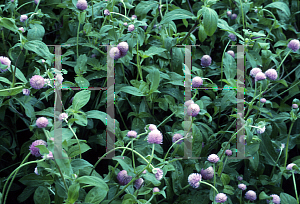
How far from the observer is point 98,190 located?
0.73 meters

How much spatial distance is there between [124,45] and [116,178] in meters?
0.36

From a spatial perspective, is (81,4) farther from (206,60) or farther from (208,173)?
(208,173)

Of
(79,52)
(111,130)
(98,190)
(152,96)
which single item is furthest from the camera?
(79,52)

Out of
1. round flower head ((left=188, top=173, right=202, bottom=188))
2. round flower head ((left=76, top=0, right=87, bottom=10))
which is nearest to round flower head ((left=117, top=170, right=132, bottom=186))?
round flower head ((left=188, top=173, right=202, bottom=188))

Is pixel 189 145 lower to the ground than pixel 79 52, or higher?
lower

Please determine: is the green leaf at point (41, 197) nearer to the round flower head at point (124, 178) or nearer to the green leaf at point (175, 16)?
the round flower head at point (124, 178)

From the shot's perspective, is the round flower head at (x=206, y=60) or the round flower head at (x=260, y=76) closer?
the round flower head at (x=260, y=76)

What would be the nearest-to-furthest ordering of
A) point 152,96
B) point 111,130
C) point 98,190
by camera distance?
1. point 98,190
2. point 111,130
3. point 152,96

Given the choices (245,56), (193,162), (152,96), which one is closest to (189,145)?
(193,162)

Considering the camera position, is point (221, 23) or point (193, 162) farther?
point (221, 23)

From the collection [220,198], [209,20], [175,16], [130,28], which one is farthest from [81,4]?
[220,198]

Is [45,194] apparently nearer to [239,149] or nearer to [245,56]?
[239,149]

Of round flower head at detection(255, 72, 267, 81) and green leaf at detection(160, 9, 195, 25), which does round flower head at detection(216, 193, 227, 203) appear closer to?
round flower head at detection(255, 72, 267, 81)

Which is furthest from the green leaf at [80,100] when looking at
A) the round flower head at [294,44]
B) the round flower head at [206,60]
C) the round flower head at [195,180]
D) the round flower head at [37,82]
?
the round flower head at [294,44]
